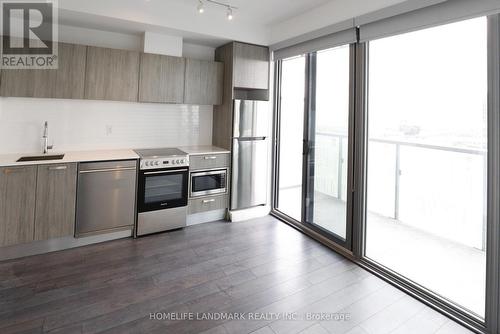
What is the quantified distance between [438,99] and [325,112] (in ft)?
3.92

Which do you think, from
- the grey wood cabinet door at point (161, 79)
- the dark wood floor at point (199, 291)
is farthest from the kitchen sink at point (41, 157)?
the grey wood cabinet door at point (161, 79)

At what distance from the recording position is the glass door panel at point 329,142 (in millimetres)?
3232

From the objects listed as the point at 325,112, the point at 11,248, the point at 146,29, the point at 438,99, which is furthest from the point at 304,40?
the point at 11,248

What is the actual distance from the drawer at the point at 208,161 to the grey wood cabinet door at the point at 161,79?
2.82 ft

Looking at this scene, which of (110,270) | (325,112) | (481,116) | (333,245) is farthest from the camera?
(325,112)

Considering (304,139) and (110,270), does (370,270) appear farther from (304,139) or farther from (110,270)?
(110,270)

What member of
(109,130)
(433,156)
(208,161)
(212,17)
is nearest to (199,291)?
(208,161)

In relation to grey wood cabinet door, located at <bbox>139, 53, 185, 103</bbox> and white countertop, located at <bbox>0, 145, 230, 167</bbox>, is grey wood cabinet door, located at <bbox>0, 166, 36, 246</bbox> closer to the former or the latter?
white countertop, located at <bbox>0, 145, 230, 167</bbox>

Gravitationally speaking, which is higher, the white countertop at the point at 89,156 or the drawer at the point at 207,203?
the white countertop at the point at 89,156

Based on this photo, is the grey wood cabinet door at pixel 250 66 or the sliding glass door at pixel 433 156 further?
the grey wood cabinet door at pixel 250 66

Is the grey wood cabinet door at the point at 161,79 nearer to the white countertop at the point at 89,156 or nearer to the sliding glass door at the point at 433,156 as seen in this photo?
the white countertop at the point at 89,156

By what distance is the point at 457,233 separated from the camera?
116 inches

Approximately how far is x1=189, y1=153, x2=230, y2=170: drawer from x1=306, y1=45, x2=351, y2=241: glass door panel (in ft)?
3.99

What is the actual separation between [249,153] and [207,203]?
970 mm
